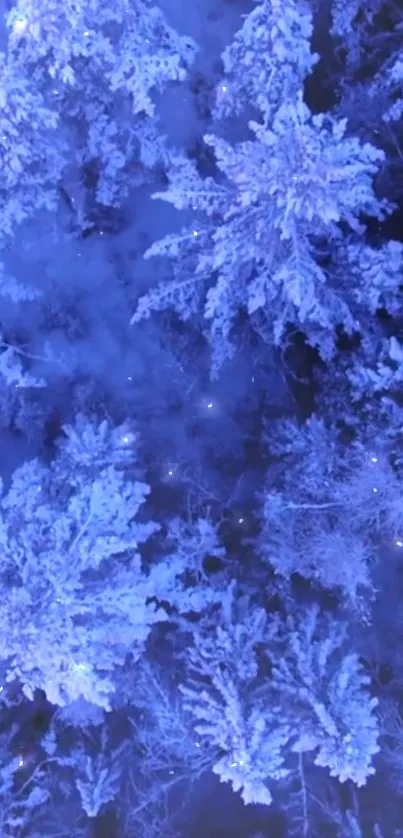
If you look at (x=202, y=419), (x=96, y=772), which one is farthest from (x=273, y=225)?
(x=96, y=772)

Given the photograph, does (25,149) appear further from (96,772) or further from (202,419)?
(96,772)

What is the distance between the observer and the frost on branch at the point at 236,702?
463 centimetres

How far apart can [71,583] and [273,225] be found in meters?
2.50

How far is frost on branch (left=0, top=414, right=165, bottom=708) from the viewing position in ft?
14.9

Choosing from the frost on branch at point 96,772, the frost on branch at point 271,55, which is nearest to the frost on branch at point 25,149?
the frost on branch at point 271,55

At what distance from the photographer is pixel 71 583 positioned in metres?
4.64

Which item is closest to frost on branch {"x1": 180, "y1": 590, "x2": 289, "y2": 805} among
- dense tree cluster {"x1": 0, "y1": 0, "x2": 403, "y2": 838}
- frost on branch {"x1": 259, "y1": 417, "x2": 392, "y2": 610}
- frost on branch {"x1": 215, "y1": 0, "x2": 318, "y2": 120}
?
dense tree cluster {"x1": 0, "y1": 0, "x2": 403, "y2": 838}

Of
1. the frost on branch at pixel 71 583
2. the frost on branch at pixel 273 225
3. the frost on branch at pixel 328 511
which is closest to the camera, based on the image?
the frost on branch at pixel 273 225

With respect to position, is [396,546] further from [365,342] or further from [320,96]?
[320,96]

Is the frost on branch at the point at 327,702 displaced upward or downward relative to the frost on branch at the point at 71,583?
downward

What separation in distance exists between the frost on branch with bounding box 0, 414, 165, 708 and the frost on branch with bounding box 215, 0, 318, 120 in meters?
2.60

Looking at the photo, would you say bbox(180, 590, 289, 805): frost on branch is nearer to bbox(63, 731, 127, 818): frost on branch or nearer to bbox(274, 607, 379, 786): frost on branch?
bbox(274, 607, 379, 786): frost on branch

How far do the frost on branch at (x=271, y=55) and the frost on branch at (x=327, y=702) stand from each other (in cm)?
339

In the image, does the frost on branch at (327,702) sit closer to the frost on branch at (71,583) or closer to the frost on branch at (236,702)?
the frost on branch at (236,702)
